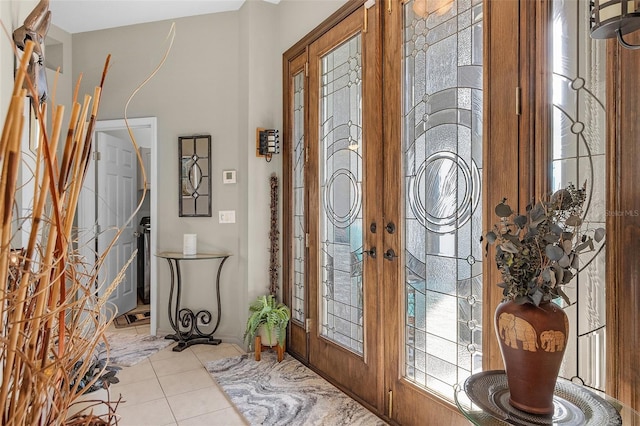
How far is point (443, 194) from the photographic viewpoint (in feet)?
5.87

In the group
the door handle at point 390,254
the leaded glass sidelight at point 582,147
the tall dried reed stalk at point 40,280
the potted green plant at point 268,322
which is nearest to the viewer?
the tall dried reed stalk at point 40,280

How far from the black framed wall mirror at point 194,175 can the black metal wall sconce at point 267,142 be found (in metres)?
0.55

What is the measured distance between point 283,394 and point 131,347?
1670mm

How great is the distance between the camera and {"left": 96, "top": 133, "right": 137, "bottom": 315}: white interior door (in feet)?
12.9

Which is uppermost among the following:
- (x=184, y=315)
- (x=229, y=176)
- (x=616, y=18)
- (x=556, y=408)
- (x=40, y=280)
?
(x=616, y=18)

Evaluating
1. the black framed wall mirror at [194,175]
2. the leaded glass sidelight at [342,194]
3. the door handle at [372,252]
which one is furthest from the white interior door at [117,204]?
the door handle at [372,252]

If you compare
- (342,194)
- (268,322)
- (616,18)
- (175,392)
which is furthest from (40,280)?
(268,322)

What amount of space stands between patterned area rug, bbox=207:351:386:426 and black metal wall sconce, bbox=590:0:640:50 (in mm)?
2000

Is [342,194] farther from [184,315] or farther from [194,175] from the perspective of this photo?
[184,315]

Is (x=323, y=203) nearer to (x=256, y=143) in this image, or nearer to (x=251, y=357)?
(x=256, y=143)

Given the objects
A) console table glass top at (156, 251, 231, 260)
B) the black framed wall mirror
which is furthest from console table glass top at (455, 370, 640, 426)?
the black framed wall mirror

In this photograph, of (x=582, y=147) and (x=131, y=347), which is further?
(x=131, y=347)

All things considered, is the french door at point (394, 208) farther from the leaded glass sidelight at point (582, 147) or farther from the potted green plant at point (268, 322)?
the leaded glass sidelight at point (582, 147)

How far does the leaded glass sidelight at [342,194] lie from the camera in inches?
94.2
